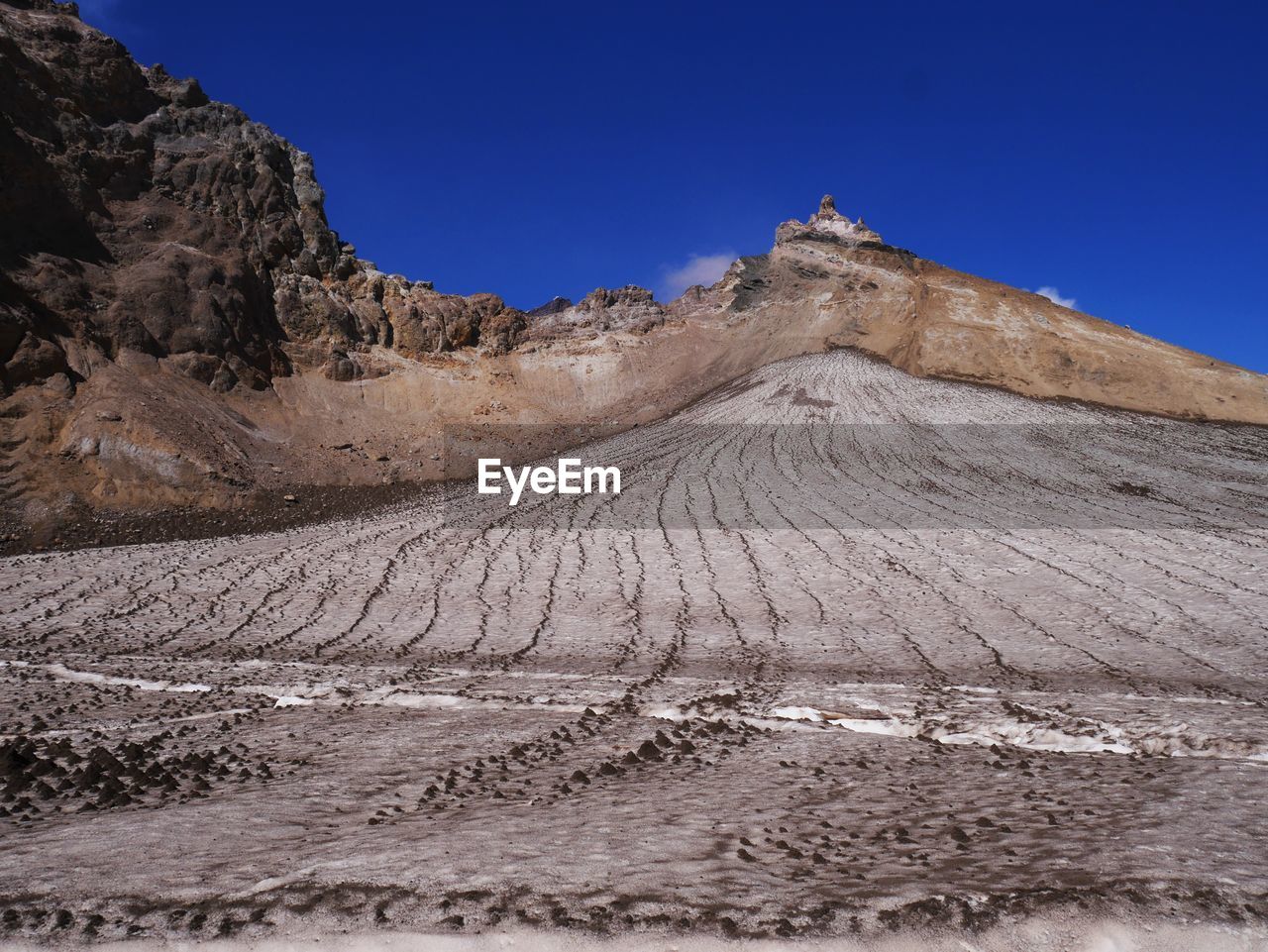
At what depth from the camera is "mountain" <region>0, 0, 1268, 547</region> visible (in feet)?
71.0

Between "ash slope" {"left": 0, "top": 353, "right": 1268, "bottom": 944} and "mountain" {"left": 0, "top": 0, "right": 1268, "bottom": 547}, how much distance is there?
8.31 meters

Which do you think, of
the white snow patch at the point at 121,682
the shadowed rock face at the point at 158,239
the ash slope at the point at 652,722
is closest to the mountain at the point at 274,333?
the shadowed rock face at the point at 158,239

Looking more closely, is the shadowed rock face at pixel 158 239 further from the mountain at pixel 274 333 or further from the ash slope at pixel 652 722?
the ash slope at pixel 652 722

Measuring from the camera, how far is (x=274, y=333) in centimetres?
3147

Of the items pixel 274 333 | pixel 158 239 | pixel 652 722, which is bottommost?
pixel 652 722

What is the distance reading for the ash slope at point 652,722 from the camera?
10.7 ft

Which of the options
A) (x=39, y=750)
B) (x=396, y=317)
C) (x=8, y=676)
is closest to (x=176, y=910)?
(x=39, y=750)

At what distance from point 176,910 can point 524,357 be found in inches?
1419

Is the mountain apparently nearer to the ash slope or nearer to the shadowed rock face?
the shadowed rock face

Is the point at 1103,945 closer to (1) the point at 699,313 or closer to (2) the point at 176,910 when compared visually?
(2) the point at 176,910

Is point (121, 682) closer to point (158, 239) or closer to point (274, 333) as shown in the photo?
point (274, 333)

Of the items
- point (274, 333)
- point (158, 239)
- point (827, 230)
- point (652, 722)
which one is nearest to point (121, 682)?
point (652, 722)

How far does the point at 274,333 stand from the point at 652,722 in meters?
30.1

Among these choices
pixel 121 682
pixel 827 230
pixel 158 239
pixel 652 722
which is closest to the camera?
pixel 652 722
